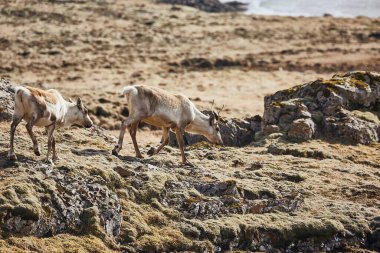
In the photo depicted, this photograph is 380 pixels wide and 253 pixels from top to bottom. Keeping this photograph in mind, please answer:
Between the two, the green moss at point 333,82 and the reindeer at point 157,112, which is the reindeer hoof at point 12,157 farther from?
the green moss at point 333,82

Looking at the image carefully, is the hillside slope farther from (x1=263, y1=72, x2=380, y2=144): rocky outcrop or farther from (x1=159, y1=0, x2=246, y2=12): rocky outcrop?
(x1=159, y1=0, x2=246, y2=12): rocky outcrop

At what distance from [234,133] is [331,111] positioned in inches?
165

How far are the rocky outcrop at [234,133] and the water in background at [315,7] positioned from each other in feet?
241

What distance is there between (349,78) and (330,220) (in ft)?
39.0

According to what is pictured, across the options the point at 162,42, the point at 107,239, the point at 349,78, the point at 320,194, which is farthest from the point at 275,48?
the point at 107,239

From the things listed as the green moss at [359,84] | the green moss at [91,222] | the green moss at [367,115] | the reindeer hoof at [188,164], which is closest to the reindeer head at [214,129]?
the reindeer hoof at [188,164]

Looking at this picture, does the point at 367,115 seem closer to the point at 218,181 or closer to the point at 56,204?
the point at 218,181

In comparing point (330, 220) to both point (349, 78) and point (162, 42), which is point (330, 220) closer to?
point (349, 78)

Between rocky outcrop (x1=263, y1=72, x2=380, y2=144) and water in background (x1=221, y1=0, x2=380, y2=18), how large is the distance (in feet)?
235

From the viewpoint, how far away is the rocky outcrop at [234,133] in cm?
2538

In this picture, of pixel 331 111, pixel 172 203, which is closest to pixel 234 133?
pixel 331 111

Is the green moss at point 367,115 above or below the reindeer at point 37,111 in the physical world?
below

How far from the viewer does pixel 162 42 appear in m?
70.6

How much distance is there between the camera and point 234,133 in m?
25.7
